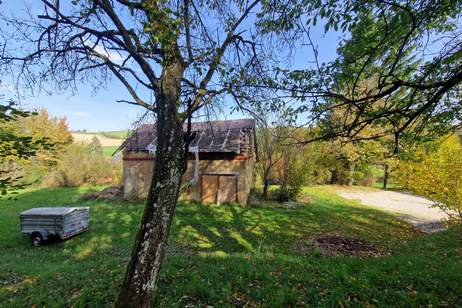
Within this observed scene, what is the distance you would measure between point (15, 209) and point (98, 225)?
6.45 meters

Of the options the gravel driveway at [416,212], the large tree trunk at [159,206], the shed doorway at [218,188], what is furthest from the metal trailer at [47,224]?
the gravel driveway at [416,212]

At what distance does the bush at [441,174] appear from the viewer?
6.70 m

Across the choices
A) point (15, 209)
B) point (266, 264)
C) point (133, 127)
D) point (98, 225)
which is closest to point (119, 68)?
point (133, 127)

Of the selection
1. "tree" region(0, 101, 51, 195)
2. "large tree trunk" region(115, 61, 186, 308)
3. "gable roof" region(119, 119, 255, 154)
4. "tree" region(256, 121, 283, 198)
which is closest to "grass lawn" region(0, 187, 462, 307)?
"large tree trunk" region(115, 61, 186, 308)

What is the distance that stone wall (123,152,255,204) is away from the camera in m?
12.7

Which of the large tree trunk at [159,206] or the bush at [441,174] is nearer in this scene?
the large tree trunk at [159,206]

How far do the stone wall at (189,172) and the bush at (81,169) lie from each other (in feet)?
20.5

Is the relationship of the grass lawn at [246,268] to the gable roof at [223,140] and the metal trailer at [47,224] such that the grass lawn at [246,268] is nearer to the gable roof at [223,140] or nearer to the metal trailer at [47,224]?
the metal trailer at [47,224]

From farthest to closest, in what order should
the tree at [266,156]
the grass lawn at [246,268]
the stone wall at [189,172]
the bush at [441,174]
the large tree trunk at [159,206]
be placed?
the tree at [266,156]
the stone wall at [189,172]
the bush at [441,174]
the grass lawn at [246,268]
the large tree trunk at [159,206]

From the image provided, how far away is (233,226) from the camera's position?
29.7 feet

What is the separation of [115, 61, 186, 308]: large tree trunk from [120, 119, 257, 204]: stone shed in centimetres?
923

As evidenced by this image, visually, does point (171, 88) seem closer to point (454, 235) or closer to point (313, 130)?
point (313, 130)

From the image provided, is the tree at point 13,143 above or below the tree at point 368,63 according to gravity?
below

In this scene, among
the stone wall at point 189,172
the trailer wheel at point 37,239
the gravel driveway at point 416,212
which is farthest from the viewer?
the stone wall at point 189,172
